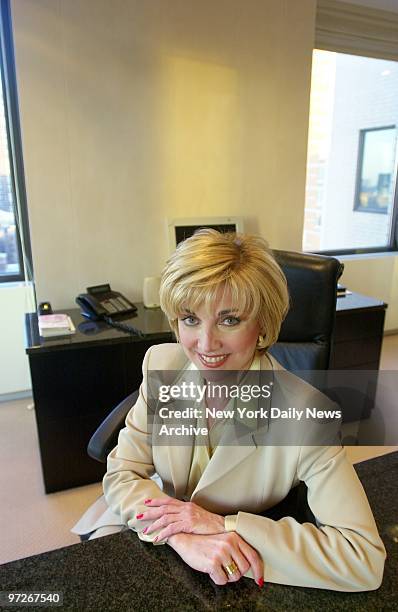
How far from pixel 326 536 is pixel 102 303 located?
1.82 m

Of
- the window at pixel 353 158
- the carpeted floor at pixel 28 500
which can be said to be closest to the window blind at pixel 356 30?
the window at pixel 353 158

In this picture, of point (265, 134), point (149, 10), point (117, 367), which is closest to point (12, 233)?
point (117, 367)

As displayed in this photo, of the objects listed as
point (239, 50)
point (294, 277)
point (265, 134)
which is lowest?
point (294, 277)

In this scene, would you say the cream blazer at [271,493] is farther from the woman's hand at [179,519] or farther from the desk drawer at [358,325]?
the desk drawer at [358,325]

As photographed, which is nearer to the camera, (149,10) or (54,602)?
(54,602)

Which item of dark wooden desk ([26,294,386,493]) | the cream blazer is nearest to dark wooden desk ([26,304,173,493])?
dark wooden desk ([26,294,386,493])

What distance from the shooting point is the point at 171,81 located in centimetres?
253

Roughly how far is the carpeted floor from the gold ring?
4.37 feet

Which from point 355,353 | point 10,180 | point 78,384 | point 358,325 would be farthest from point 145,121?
point 355,353

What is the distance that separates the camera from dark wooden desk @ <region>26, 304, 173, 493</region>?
1.95 meters

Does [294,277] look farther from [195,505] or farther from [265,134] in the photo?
[265,134]

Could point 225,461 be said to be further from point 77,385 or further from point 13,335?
point 13,335

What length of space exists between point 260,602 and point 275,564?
69mm

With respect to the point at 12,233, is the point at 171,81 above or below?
above
